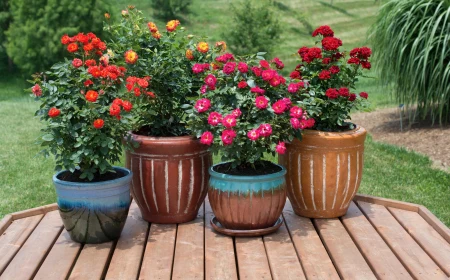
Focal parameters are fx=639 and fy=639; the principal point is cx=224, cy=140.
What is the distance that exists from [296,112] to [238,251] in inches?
28.2

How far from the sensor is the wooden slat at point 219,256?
275 cm

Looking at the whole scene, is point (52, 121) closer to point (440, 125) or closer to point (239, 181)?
point (239, 181)

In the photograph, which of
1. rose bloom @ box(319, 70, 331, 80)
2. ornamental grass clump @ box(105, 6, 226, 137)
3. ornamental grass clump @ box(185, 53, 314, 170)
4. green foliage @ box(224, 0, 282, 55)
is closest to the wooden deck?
ornamental grass clump @ box(185, 53, 314, 170)

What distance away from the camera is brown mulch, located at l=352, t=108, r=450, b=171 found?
5883 millimetres

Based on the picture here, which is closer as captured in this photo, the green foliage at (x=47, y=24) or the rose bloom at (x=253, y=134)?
the rose bloom at (x=253, y=134)

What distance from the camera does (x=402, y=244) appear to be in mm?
3127

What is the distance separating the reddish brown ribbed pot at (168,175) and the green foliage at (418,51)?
10.8ft

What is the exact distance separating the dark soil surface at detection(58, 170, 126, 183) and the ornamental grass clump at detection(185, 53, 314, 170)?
0.45 meters

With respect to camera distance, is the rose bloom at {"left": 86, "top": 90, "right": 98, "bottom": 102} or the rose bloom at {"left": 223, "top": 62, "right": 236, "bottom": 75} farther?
the rose bloom at {"left": 223, "top": 62, "right": 236, "bottom": 75}

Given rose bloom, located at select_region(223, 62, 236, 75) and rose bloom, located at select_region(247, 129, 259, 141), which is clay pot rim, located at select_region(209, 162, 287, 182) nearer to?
rose bloom, located at select_region(247, 129, 259, 141)

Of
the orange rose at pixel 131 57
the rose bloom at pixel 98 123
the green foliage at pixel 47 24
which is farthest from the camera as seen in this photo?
the green foliage at pixel 47 24

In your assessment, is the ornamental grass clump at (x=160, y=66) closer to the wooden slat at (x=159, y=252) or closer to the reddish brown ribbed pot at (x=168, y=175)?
the reddish brown ribbed pot at (x=168, y=175)

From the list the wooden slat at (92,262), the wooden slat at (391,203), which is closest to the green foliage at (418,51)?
the wooden slat at (391,203)

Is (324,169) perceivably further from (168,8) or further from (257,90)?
(168,8)
